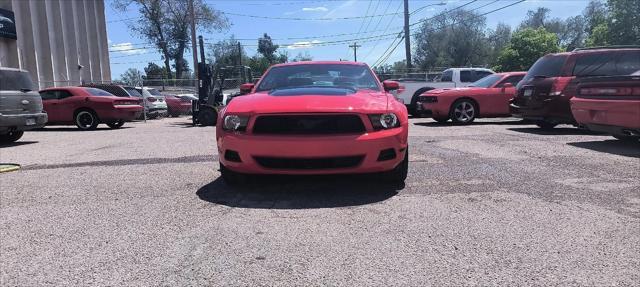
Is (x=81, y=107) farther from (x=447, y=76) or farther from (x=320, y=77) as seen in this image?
(x=447, y=76)

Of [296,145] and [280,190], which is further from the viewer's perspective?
[280,190]

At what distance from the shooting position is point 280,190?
15.8ft

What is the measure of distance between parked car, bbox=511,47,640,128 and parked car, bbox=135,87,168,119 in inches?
610

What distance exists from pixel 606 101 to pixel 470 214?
457 centimetres

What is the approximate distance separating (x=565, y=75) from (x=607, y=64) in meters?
0.76

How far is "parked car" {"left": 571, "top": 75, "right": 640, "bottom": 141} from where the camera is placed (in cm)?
666

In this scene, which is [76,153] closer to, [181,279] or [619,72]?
Answer: [181,279]

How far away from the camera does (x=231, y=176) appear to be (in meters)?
4.85

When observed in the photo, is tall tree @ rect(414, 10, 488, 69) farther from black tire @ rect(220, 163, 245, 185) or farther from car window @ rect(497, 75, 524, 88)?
black tire @ rect(220, 163, 245, 185)

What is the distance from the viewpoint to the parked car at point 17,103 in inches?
380

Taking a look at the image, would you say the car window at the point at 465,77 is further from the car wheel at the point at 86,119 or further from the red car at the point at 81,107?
the car wheel at the point at 86,119

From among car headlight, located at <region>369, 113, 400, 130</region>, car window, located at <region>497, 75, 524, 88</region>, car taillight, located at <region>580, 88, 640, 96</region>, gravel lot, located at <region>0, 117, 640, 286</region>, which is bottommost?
gravel lot, located at <region>0, 117, 640, 286</region>

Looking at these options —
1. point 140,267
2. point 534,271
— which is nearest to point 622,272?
point 534,271

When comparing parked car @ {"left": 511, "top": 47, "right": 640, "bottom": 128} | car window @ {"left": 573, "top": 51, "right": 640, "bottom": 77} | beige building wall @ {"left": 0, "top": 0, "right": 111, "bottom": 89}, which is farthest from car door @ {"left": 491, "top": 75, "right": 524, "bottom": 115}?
beige building wall @ {"left": 0, "top": 0, "right": 111, "bottom": 89}
